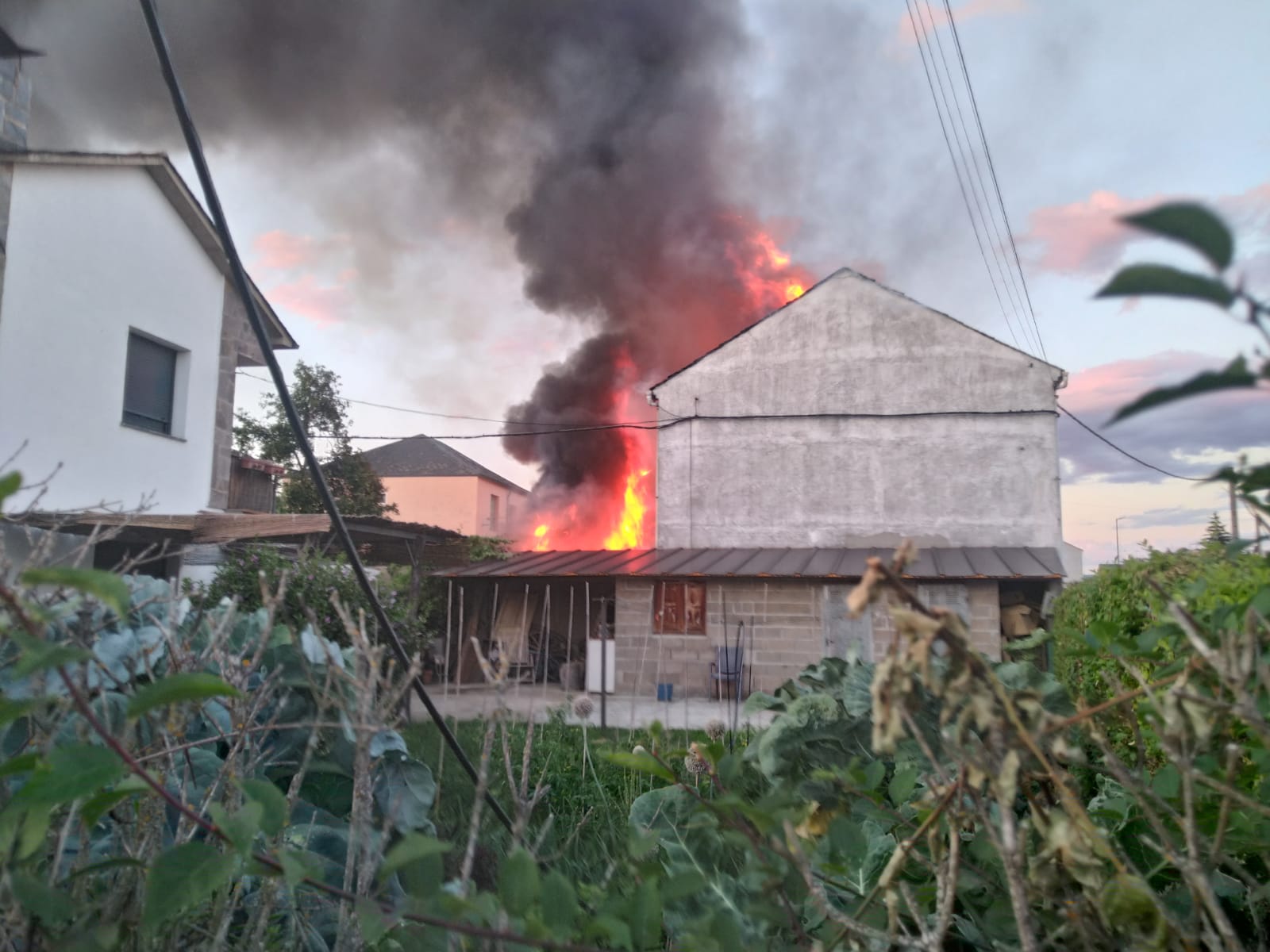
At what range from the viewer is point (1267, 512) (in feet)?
2.59

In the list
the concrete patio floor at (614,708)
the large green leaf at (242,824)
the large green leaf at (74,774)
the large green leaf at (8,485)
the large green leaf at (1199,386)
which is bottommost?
the concrete patio floor at (614,708)

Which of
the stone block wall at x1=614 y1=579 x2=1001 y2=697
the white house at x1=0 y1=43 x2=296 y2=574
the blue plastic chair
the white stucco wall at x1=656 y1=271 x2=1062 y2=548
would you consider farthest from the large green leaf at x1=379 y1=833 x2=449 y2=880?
the white stucco wall at x1=656 y1=271 x2=1062 y2=548

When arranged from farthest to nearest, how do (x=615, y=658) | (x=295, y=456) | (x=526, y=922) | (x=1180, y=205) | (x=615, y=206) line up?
(x=615, y=206) → (x=295, y=456) → (x=615, y=658) → (x=526, y=922) → (x=1180, y=205)

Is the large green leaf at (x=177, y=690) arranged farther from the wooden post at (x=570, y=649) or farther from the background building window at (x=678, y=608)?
the background building window at (x=678, y=608)

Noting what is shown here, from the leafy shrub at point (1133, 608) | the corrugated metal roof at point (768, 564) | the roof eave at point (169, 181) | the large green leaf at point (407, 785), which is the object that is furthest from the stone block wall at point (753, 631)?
the large green leaf at point (407, 785)

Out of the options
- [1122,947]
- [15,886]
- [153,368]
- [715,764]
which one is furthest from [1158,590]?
[153,368]

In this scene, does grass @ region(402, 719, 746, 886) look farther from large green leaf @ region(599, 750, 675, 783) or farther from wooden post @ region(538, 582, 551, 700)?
large green leaf @ region(599, 750, 675, 783)

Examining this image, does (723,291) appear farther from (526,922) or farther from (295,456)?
(526,922)

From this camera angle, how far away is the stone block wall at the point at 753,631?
51.0 ft

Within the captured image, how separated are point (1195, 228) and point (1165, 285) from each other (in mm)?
41

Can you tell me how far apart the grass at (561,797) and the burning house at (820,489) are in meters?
9.51

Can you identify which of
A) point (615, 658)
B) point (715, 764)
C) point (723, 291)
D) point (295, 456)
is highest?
point (723, 291)

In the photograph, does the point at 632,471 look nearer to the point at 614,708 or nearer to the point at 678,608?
the point at 678,608

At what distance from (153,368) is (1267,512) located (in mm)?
12661
